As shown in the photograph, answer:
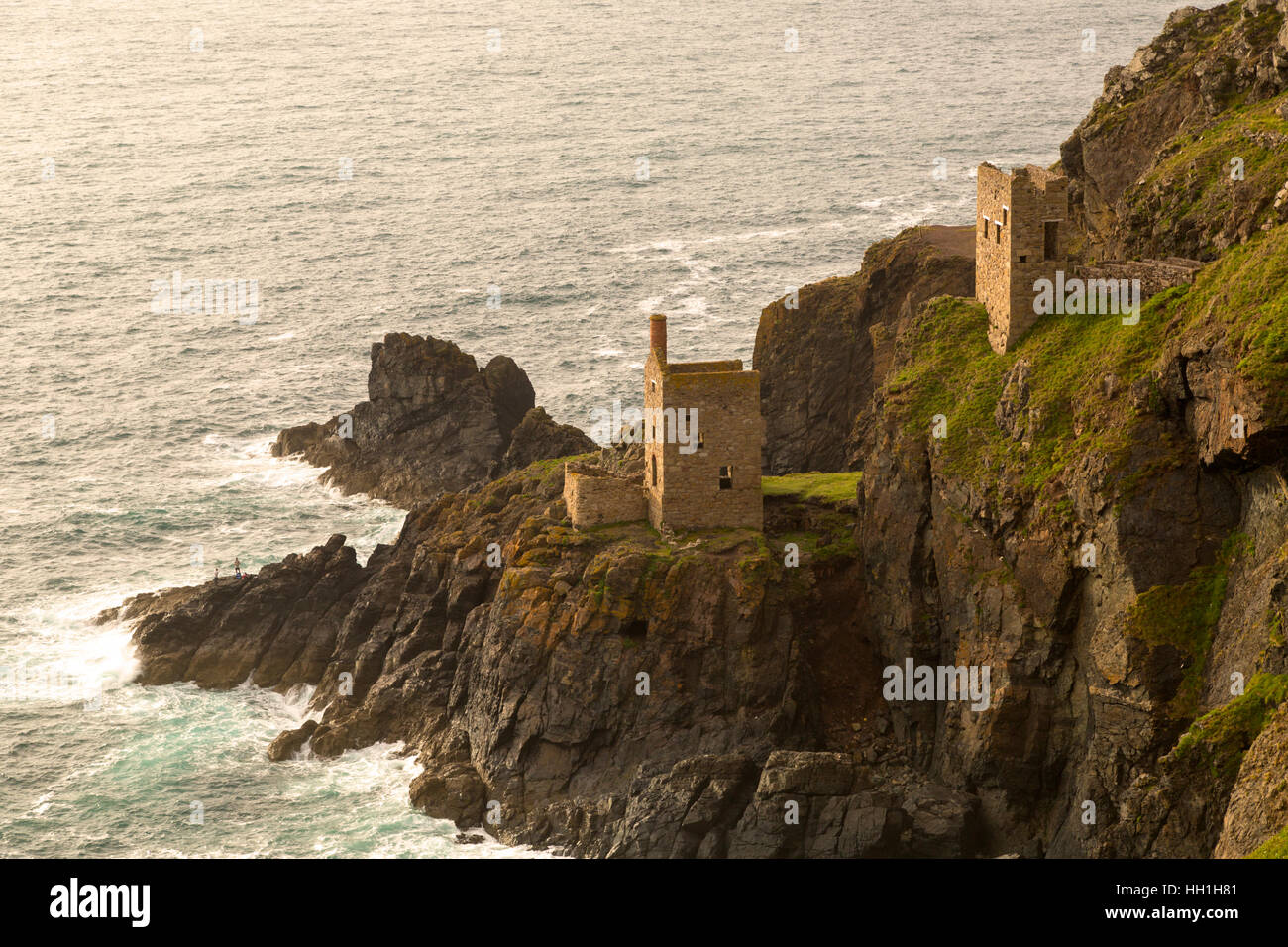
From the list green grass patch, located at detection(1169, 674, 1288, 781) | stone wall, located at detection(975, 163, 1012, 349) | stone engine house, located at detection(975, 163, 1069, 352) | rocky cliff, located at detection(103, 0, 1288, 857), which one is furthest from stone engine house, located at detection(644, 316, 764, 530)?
green grass patch, located at detection(1169, 674, 1288, 781)

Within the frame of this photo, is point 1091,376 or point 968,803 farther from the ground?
point 1091,376

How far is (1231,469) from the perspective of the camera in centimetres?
6244

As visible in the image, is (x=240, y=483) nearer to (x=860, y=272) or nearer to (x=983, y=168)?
(x=860, y=272)

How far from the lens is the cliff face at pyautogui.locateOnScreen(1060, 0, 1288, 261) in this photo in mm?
72750

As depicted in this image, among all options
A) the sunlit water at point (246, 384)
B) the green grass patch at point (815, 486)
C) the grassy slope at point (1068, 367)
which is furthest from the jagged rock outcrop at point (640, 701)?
the grassy slope at point (1068, 367)

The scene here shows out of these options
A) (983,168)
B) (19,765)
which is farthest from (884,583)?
(19,765)

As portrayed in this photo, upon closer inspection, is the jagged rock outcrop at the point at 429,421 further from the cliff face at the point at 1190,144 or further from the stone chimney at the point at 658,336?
the cliff face at the point at 1190,144

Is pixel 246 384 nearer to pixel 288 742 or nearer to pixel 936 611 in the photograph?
pixel 288 742

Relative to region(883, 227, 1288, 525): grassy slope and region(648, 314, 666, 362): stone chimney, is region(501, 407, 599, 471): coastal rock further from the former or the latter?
region(883, 227, 1288, 525): grassy slope

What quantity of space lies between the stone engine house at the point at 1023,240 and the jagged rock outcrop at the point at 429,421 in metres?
41.3

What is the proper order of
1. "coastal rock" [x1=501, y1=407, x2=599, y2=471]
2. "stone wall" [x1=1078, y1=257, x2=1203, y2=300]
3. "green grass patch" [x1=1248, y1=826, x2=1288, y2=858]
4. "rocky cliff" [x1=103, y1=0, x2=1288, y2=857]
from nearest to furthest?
"green grass patch" [x1=1248, y1=826, x2=1288, y2=858] < "rocky cliff" [x1=103, y1=0, x2=1288, y2=857] < "stone wall" [x1=1078, y1=257, x2=1203, y2=300] < "coastal rock" [x1=501, y1=407, x2=599, y2=471]

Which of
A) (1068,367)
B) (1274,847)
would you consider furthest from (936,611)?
(1274,847)

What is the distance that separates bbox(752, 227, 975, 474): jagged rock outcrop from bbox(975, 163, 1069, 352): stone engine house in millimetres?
23794
